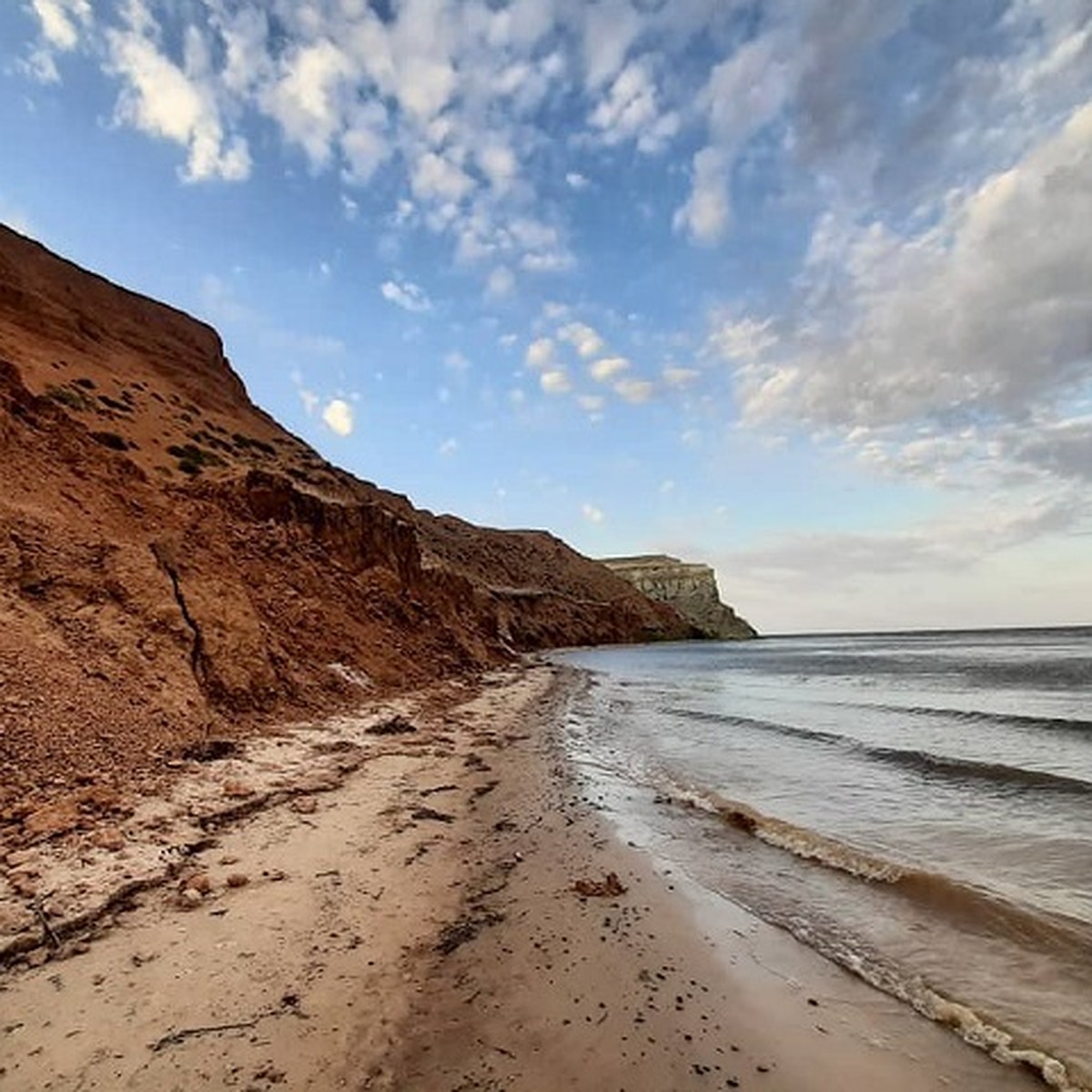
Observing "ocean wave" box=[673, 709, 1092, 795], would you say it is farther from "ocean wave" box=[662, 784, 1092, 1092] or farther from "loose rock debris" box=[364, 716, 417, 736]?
"loose rock debris" box=[364, 716, 417, 736]

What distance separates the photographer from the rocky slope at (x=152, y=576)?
812 centimetres

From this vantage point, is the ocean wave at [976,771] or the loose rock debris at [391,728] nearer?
the ocean wave at [976,771]

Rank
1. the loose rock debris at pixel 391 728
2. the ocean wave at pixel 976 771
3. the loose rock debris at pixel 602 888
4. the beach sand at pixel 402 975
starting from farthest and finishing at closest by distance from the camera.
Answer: the loose rock debris at pixel 391 728, the ocean wave at pixel 976 771, the loose rock debris at pixel 602 888, the beach sand at pixel 402 975

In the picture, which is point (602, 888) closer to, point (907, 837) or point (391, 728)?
point (907, 837)

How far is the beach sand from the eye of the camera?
10.4 feet

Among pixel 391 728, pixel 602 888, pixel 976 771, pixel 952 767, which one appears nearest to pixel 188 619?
pixel 391 728

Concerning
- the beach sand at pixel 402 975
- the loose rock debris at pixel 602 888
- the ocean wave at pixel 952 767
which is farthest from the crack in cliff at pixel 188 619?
the ocean wave at pixel 952 767

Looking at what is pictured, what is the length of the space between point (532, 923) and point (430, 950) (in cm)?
83

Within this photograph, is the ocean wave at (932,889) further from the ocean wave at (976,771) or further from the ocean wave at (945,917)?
the ocean wave at (976,771)

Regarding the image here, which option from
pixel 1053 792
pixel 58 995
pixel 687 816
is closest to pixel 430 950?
pixel 58 995

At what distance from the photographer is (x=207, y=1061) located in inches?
122

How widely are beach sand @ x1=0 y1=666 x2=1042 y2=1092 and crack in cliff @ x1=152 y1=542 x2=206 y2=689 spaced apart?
4.85m

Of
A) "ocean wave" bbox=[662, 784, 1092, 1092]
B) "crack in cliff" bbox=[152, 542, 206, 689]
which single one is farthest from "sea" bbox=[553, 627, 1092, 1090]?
"crack in cliff" bbox=[152, 542, 206, 689]

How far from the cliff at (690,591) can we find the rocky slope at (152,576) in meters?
107
